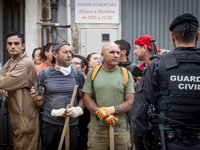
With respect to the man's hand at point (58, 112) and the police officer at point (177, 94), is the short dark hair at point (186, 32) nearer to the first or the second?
the police officer at point (177, 94)

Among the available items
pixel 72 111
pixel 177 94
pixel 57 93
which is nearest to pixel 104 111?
pixel 72 111

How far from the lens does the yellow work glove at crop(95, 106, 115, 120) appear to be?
3.28 meters

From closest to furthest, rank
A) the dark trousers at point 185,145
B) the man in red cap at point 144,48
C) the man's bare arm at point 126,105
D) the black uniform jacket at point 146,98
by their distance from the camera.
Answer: the dark trousers at point 185,145 < the black uniform jacket at point 146,98 < the man's bare arm at point 126,105 < the man in red cap at point 144,48

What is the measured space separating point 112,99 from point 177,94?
1.37 metres

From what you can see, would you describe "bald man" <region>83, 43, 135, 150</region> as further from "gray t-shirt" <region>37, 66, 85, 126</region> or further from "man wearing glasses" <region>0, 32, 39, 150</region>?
"man wearing glasses" <region>0, 32, 39, 150</region>

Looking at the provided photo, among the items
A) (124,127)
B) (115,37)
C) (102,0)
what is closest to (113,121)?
(124,127)

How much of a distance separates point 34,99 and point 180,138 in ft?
7.81

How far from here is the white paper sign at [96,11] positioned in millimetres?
6059

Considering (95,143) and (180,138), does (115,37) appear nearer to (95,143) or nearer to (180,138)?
(95,143)

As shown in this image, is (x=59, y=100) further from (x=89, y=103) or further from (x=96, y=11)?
(x=96, y=11)

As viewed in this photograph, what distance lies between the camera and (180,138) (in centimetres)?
215

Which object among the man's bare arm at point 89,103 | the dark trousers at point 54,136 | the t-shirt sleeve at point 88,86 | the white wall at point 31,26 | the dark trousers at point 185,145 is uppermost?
the white wall at point 31,26

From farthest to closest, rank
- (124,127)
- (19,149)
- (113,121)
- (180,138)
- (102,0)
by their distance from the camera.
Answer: (102,0) → (19,149) → (124,127) → (113,121) → (180,138)

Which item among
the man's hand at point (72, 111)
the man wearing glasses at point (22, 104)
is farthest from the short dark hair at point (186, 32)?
the man wearing glasses at point (22, 104)
